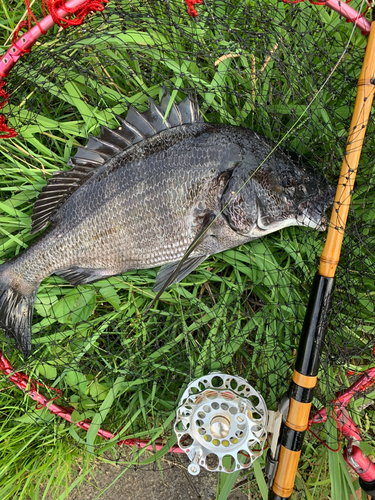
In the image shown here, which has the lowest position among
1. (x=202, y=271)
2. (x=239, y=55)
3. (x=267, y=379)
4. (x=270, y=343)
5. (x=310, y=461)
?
(x=310, y=461)

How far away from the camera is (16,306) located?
2508 millimetres

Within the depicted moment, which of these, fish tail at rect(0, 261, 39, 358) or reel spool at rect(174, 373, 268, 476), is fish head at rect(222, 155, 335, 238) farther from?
fish tail at rect(0, 261, 39, 358)

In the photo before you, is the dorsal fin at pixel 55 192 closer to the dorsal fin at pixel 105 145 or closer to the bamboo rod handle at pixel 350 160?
the dorsal fin at pixel 105 145

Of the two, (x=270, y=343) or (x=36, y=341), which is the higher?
(x=36, y=341)

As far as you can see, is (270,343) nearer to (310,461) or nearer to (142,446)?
(310,461)

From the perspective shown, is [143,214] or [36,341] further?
[36,341]

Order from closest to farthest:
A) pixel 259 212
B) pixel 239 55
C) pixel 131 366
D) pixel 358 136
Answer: pixel 358 136 < pixel 259 212 < pixel 239 55 < pixel 131 366

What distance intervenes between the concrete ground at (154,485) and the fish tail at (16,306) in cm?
109

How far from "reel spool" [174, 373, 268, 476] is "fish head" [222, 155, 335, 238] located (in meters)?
1.07

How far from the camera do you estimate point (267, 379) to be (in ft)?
8.11

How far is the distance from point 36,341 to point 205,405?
1241mm

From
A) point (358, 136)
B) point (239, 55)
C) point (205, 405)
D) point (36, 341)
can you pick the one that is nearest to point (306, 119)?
point (358, 136)

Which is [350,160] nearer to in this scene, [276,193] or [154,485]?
[276,193]

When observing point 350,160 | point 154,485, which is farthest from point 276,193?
point 154,485
